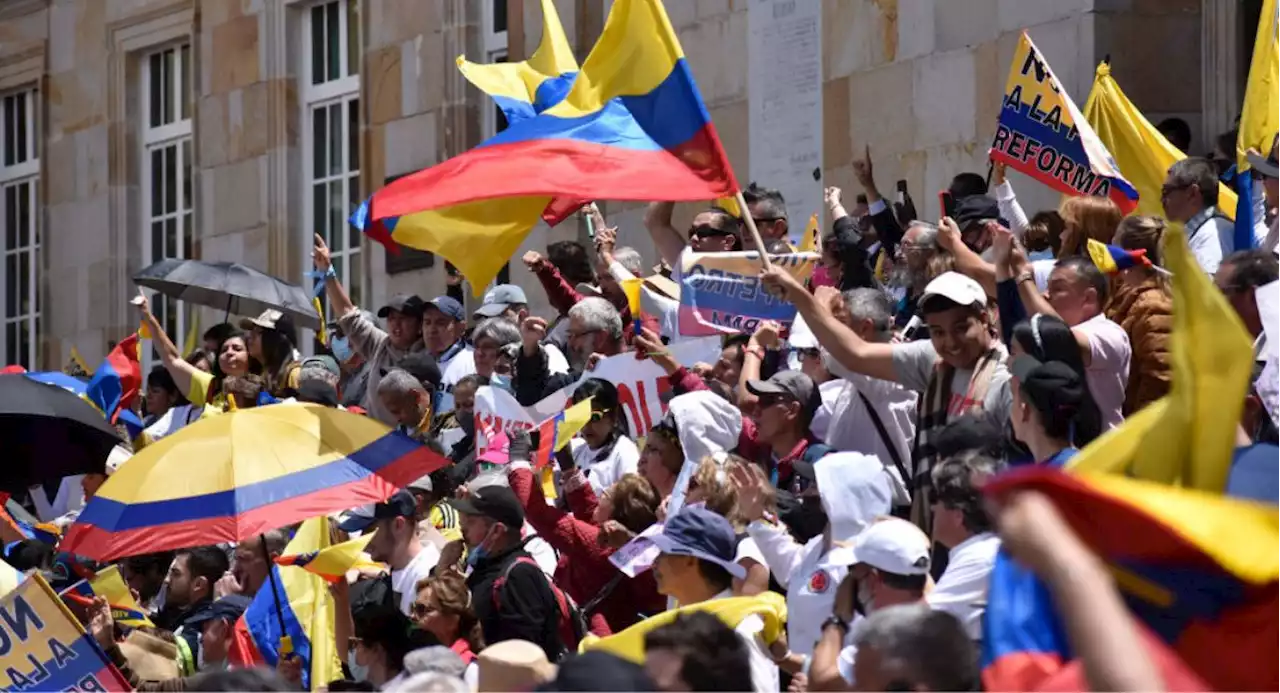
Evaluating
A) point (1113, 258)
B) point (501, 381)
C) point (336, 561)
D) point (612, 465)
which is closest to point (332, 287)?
point (501, 381)

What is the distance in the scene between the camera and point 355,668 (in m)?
8.45

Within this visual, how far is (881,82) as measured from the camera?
45.4 feet

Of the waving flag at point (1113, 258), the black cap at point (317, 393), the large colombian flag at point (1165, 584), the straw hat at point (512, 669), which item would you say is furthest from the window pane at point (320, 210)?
the large colombian flag at point (1165, 584)

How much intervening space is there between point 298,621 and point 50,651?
5.09 feet

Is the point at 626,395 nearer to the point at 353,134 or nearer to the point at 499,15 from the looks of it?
the point at 499,15

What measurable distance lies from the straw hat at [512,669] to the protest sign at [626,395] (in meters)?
3.71

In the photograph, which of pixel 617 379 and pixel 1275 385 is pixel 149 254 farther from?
pixel 1275 385

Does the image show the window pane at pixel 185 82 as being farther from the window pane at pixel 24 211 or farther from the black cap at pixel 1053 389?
the black cap at pixel 1053 389

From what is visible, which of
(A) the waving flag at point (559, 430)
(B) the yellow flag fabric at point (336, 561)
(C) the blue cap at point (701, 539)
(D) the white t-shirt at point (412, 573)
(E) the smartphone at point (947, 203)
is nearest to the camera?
(C) the blue cap at point (701, 539)

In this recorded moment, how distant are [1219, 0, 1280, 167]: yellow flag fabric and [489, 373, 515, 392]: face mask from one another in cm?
327

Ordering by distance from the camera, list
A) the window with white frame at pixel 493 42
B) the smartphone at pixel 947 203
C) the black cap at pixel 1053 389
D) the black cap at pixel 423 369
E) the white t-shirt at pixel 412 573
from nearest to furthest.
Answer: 1. the black cap at pixel 1053 389
2. the white t-shirt at pixel 412 573
3. the smartphone at pixel 947 203
4. the black cap at pixel 423 369
5. the window with white frame at pixel 493 42

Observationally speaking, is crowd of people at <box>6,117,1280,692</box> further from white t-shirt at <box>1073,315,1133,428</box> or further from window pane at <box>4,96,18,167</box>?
window pane at <box>4,96,18,167</box>

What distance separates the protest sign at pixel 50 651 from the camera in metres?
7.78

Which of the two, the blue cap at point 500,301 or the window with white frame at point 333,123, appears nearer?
the blue cap at point 500,301
